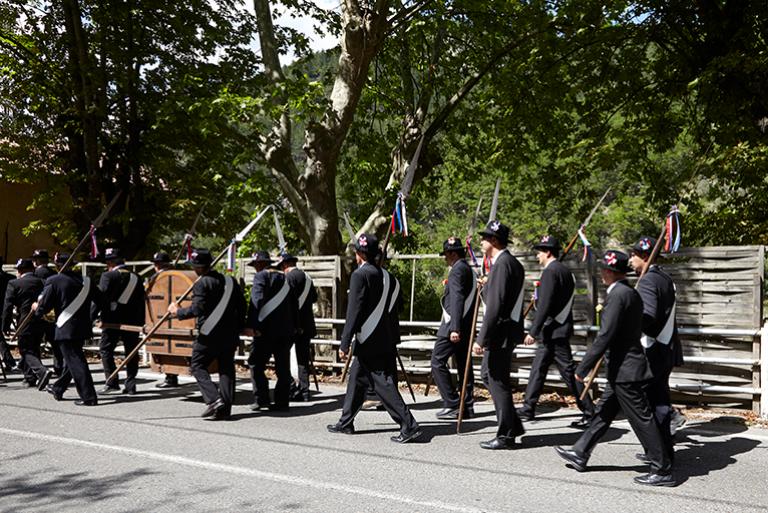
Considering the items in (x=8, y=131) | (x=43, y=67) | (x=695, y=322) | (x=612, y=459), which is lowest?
(x=612, y=459)

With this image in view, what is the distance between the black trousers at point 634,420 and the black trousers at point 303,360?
4.75m

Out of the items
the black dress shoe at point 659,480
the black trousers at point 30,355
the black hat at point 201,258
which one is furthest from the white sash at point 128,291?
the black dress shoe at point 659,480

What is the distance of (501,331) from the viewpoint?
7.13 meters

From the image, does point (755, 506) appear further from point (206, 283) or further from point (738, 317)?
point (206, 283)

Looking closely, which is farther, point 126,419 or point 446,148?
point 446,148

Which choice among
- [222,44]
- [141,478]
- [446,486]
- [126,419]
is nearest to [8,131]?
[222,44]

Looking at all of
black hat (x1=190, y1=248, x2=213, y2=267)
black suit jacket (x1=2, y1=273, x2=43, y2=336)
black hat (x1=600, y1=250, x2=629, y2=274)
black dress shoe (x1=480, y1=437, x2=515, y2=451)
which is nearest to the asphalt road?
black dress shoe (x1=480, y1=437, x2=515, y2=451)

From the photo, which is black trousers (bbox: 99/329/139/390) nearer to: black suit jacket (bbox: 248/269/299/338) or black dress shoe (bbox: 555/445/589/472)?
black suit jacket (bbox: 248/269/299/338)

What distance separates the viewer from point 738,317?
880 cm

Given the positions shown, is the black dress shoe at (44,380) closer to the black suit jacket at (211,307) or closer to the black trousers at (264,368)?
the black suit jacket at (211,307)

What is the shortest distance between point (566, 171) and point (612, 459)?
1046cm

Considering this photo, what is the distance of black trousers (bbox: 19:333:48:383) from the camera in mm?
11155

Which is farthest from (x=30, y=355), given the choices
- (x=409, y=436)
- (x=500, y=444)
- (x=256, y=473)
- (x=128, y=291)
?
(x=500, y=444)

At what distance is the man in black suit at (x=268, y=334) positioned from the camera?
938 cm
